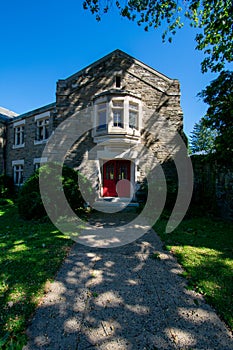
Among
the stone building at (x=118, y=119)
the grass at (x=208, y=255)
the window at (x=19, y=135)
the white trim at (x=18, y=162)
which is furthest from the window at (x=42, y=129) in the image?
the grass at (x=208, y=255)

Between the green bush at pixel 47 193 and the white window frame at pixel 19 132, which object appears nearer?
the green bush at pixel 47 193

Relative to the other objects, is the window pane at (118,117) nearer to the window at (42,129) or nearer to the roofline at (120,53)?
the roofline at (120,53)

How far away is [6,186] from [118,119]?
1031 cm

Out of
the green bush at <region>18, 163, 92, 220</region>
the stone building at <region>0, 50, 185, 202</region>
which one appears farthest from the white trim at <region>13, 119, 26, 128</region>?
the green bush at <region>18, 163, 92, 220</region>

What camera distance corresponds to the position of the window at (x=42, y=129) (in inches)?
535

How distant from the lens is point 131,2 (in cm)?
746

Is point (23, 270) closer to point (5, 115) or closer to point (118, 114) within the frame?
point (118, 114)

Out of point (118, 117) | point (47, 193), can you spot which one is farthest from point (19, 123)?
point (47, 193)

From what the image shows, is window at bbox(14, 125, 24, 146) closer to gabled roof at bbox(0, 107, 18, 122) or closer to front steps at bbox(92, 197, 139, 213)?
gabled roof at bbox(0, 107, 18, 122)

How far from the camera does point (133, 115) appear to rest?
1069cm

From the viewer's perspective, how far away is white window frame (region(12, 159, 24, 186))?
14629 millimetres

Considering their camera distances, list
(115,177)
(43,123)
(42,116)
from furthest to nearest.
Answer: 1. (43,123)
2. (42,116)
3. (115,177)

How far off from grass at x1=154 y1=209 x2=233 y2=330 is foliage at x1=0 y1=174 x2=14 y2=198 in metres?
12.1

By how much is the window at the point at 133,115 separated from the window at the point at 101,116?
1.41 metres
